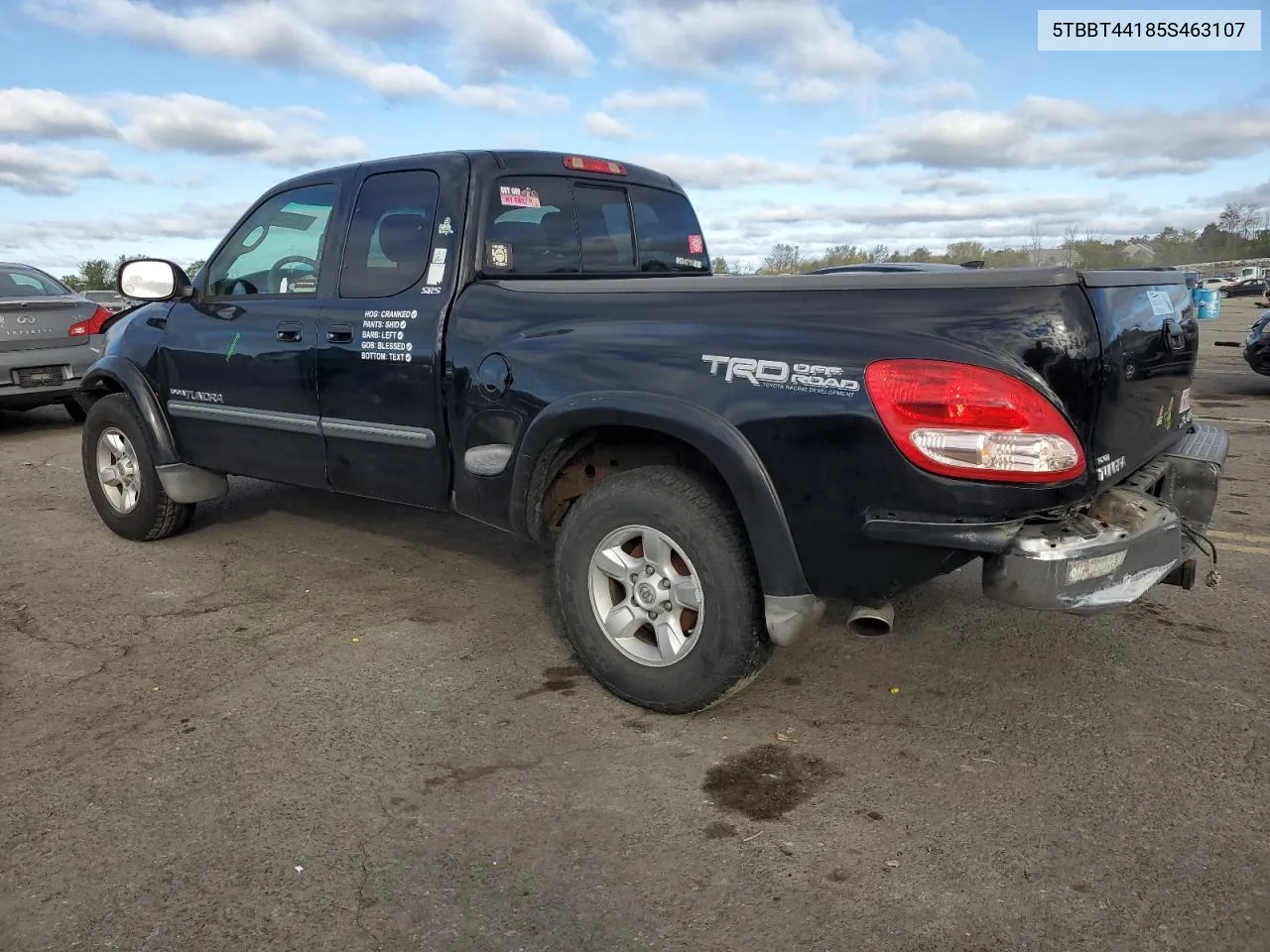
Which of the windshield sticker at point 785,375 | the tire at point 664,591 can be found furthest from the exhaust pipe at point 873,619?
the windshield sticker at point 785,375

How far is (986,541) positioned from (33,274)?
402 inches

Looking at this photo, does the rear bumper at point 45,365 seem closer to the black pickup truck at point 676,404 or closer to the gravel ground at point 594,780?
the black pickup truck at point 676,404

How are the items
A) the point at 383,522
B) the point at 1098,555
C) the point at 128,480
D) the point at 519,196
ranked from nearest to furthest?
the point at 1098,555, the point at 519,196, the point at 128,480, the point at 383,522

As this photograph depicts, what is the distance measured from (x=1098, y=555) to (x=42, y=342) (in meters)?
9.19

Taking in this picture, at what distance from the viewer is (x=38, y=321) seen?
9.02 meters

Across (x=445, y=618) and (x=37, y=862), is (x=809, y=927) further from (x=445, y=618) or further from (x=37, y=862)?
(x=445, y=618)

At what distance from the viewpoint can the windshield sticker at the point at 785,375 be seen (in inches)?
109

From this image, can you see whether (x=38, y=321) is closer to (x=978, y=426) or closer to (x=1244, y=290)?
(x=978, y=426)

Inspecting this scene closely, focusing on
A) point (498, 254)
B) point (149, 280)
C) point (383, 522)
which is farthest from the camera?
point (383, 522)

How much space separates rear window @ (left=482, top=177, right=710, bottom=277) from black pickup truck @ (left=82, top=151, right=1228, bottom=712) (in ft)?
0.05

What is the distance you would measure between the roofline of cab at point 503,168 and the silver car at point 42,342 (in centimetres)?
524

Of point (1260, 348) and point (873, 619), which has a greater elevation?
point (1260, 348)

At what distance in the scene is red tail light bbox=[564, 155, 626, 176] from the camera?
439cm

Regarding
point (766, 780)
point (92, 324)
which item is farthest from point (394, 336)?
point (92, 324)
